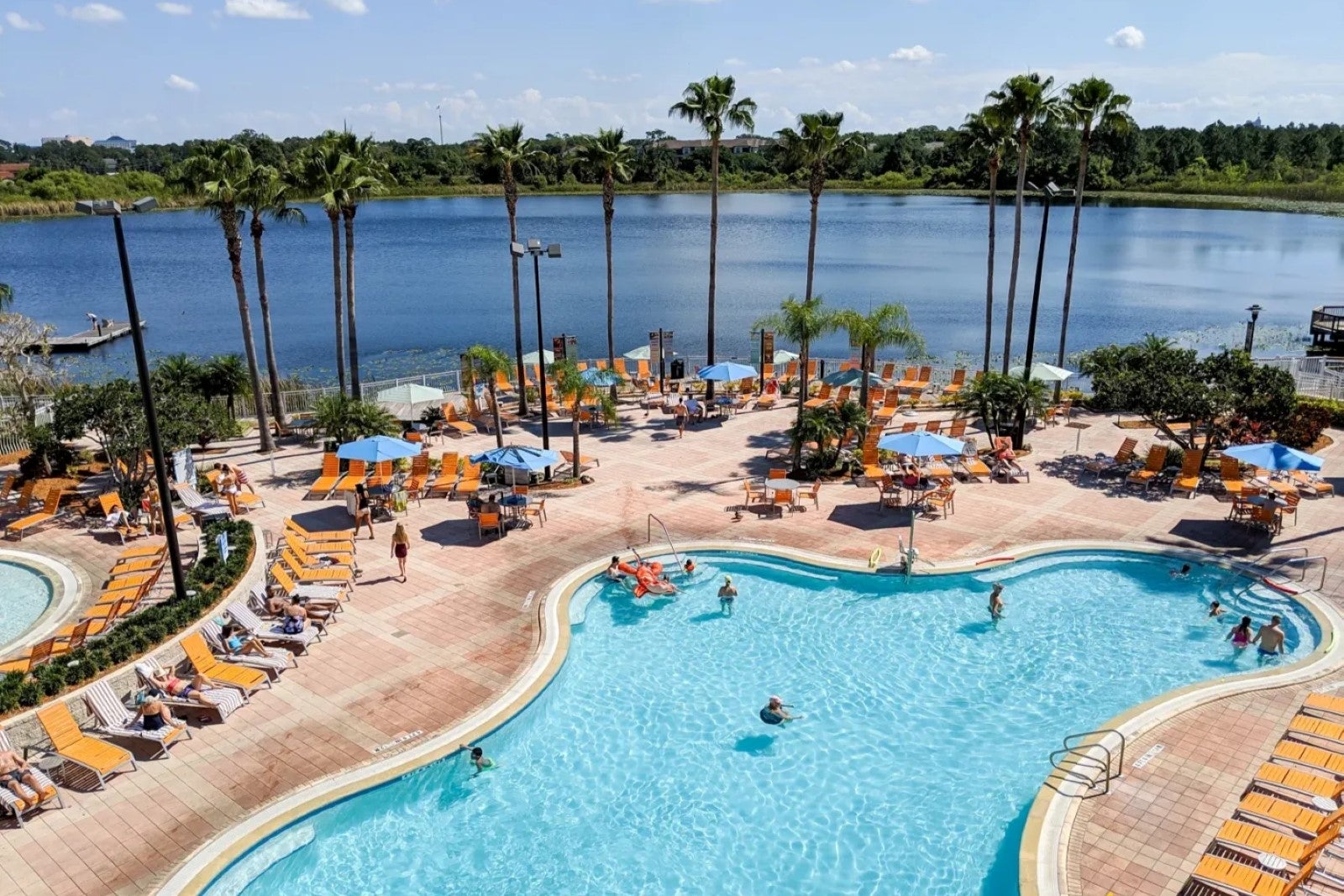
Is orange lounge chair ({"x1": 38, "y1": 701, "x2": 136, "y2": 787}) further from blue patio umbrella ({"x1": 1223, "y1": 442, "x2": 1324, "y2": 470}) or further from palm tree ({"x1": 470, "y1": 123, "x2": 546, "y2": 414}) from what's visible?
blue patio umbrella ({"x1": 1223, "y1": 442, "x2": 1324, "y2": 470})

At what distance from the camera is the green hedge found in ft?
41.1

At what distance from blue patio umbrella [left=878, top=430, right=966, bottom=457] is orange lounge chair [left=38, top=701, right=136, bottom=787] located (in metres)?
16.4

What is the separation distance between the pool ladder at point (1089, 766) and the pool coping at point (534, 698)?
54 centimetres

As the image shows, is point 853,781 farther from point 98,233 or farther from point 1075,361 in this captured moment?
point 98,233

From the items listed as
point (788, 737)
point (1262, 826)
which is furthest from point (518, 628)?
point (1262, 826)

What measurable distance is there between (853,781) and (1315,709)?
6.69 meters

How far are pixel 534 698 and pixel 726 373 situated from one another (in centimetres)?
1643

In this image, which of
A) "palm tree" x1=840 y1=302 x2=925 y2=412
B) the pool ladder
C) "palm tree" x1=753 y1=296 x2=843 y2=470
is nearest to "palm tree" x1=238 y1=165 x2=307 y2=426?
"palm tree" x1=753 y1=296 x2=843 y2=470

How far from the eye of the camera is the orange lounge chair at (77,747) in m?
11.8

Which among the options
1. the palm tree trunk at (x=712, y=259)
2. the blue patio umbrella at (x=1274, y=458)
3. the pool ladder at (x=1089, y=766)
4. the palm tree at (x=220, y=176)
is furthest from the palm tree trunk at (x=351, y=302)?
the blue patio umbrella at (x=1274, y=458)

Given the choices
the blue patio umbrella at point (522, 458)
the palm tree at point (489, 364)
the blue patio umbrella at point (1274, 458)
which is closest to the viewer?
the blue patio umbrella at point (1274, 458)

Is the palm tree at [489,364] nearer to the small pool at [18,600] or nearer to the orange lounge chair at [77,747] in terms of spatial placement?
the small pool at [18,600]

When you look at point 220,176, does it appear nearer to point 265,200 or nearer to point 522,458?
point 265,200

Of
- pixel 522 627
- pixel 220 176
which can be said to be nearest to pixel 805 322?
pixel 522 627
